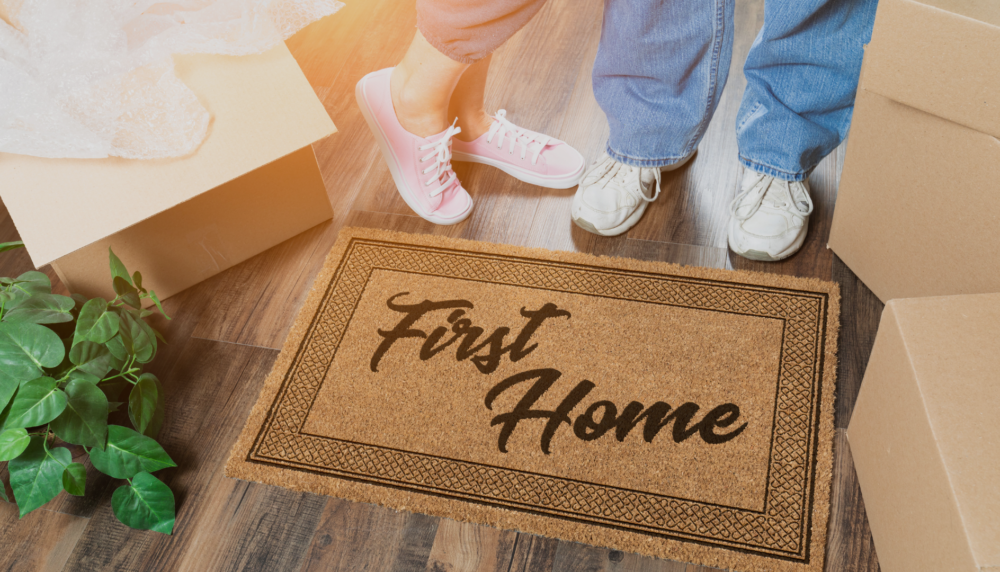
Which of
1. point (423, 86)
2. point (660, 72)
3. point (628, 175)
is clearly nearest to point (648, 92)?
point (660, 72)

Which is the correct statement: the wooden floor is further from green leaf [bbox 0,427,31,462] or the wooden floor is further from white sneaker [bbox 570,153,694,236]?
green leaf [bbox 0,427,31,462]

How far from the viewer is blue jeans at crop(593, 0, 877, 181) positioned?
949 millimetres

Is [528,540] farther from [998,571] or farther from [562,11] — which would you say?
[562,11]

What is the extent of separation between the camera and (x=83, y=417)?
83 centimetres

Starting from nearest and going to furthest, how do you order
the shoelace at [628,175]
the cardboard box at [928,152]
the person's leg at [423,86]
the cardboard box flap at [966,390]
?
1. the cardboard box flap at [966,390]
2. the cardboard box at [928,152]
3. the person's leg at [423,86]
4. the shoelace at [628,175]

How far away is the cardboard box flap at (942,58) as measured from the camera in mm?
695

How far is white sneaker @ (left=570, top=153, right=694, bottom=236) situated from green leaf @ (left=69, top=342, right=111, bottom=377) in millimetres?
756

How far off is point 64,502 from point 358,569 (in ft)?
1.44

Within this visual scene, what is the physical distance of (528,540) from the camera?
0.87 metres

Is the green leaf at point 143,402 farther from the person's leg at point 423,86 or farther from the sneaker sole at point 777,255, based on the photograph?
the sneaker sole at point 777,255

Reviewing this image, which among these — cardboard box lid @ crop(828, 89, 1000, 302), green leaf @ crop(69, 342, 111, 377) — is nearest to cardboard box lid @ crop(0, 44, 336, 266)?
green leaf @ crop(69, 342, 111, 377)

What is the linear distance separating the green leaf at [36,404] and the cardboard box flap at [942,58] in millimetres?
1064

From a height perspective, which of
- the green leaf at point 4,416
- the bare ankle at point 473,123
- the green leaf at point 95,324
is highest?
the green leaf at point 95,324

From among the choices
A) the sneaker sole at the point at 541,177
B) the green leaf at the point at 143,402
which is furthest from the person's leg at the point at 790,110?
the green leaf at the point at 143,402
